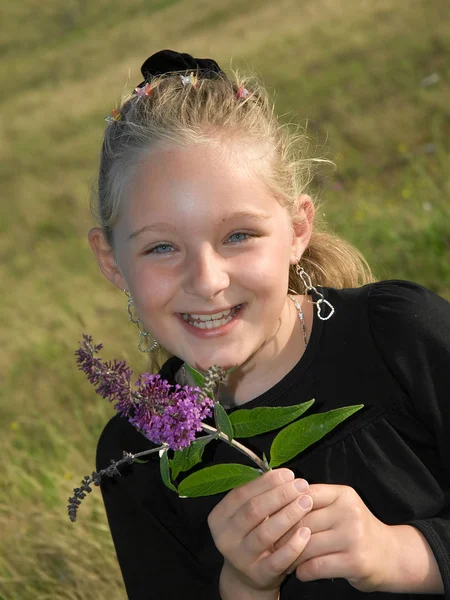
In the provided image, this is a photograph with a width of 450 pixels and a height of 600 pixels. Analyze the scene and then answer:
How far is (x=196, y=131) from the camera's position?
98.4 inches

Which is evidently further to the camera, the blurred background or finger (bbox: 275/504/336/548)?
the blurred background

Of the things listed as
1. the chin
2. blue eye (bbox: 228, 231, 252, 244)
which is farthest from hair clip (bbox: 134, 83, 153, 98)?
the chin

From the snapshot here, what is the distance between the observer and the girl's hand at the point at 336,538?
6.27ft

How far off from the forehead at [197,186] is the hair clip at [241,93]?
321 millimetres

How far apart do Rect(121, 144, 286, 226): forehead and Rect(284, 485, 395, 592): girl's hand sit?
2.72 feet

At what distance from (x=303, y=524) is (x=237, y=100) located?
1450mm

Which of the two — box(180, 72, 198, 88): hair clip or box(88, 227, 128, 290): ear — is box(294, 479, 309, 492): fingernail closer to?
box(88, 227, 128, 290): ear

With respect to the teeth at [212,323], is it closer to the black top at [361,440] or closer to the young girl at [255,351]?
the young girl at [255,351]

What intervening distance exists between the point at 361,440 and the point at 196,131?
3.51 feet

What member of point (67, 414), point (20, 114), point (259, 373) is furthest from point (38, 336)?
point (20, 114)

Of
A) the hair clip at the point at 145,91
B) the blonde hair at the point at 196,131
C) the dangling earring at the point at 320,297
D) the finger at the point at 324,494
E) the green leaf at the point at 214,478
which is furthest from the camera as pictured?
the hair clip at the point at 145,91

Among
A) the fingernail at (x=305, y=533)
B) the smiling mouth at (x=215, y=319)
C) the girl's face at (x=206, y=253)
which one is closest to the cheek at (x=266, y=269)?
the girl's face at (x=206, y=253)

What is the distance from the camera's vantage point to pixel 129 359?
530 centimetres

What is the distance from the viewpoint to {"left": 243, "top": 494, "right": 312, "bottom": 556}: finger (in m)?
1.85
